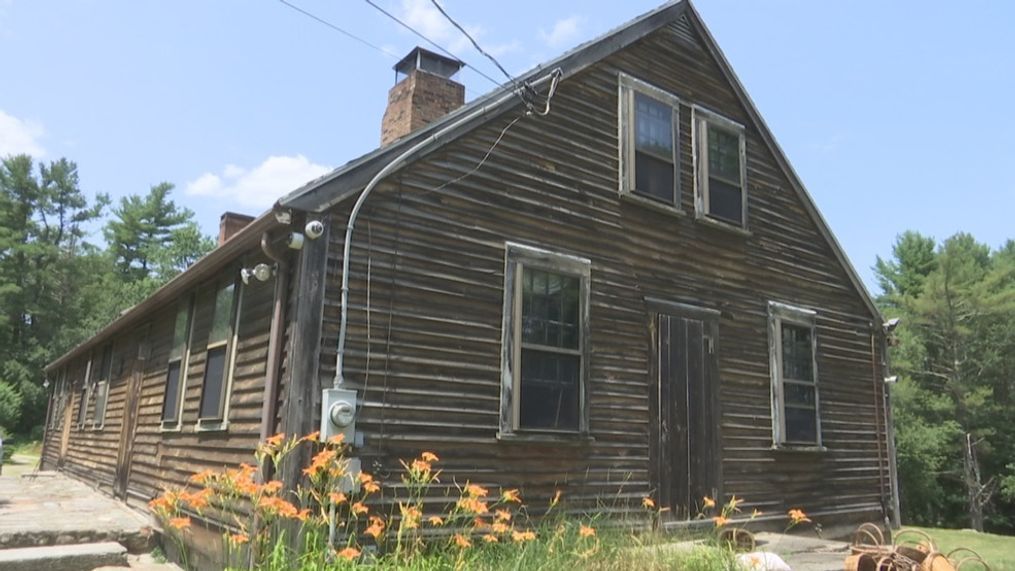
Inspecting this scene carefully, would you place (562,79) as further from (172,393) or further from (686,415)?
(172,393)

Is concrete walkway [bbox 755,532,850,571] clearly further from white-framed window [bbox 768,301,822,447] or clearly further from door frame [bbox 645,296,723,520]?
white-framed window [bbox 768,301,822,447]

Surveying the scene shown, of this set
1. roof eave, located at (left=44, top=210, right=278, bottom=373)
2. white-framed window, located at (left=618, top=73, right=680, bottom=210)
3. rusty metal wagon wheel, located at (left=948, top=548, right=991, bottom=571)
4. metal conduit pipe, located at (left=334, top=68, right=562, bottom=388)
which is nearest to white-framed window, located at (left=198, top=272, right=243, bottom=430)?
roof eave, located at (left=44, top=210, right=278, bottom=373)

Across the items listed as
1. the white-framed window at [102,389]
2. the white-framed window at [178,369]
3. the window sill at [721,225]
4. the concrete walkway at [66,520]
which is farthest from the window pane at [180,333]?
the window sill at [721,225]

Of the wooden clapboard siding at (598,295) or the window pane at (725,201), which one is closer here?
the wooden clapboard siding at (598,295)

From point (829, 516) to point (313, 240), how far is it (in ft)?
28.2

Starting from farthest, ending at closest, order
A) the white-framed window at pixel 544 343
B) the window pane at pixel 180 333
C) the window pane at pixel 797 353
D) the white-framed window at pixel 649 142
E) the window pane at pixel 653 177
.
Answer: the window pane at pixel 797 353 < the window pane at pixel 180 333 < the window pane at pixel 653 177 < the white-framed window at pixel 649 142 < the white-framed window at pixel 544 343

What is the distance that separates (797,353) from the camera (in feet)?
34.6

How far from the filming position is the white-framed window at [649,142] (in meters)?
9.01

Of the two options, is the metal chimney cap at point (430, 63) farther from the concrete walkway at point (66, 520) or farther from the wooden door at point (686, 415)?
the concrete walkway at point (66, 520)

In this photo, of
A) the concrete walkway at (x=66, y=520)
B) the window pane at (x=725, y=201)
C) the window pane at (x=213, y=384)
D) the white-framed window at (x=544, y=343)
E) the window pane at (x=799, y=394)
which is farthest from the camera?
the window pane at (x=799, y=394)

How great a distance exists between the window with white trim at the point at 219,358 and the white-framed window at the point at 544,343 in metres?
2.90

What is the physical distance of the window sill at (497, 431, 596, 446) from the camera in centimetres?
696

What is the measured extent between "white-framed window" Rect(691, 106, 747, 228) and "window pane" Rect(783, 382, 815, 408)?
244 centimetres

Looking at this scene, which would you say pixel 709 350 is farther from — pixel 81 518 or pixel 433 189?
pixel 81 518
